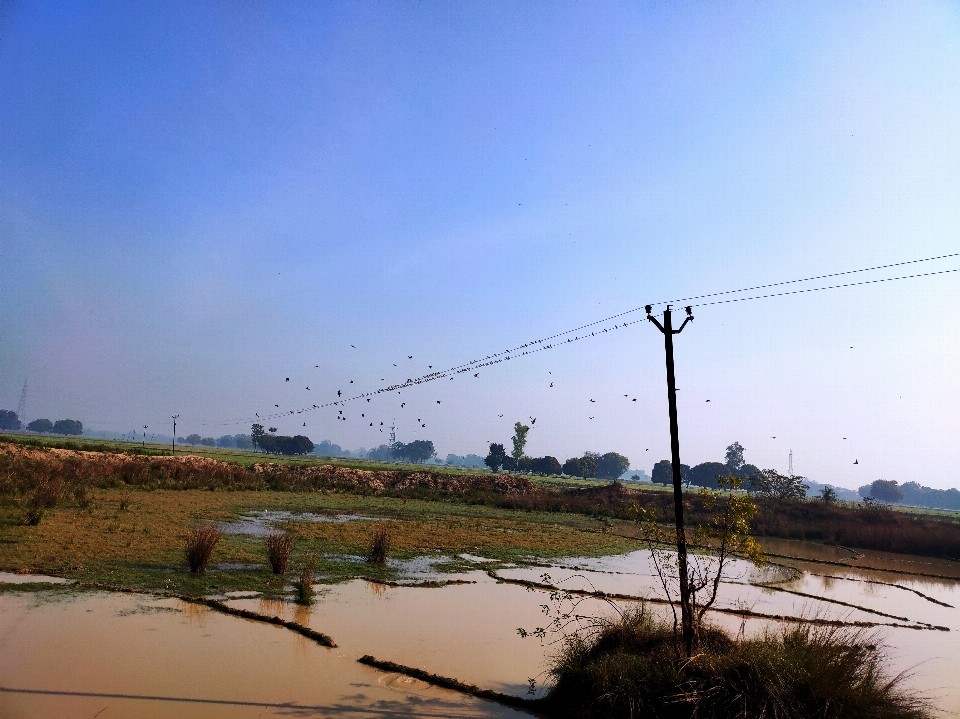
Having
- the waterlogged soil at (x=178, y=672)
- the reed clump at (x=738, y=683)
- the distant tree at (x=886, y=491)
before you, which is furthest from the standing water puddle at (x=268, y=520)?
the distant tree at (x=886, y=491)

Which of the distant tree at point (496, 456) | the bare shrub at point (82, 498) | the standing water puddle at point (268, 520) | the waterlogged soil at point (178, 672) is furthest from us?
the distant tree at point (496, 456)

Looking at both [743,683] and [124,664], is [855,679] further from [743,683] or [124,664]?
[124,664]

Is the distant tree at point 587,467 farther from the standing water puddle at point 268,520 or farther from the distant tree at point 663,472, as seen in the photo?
the standing water puddle at point 268,520

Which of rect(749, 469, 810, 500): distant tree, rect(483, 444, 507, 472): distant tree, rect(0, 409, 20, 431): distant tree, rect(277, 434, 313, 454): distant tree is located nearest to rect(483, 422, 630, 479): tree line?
rect(483, 444, 507, 472): distant tree

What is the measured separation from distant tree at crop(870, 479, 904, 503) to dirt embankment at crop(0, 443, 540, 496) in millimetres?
154330

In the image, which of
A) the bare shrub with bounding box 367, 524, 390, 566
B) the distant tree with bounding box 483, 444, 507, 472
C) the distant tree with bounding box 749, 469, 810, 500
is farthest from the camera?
the distant tree with bounding box 483, 444, 507, 472

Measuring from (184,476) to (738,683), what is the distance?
129 ft

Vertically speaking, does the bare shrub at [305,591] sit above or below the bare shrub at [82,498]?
below

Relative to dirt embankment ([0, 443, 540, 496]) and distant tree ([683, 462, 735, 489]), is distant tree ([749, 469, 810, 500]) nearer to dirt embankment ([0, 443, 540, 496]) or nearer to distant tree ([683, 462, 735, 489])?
dirt embankment ([0, 443, 540, 496])

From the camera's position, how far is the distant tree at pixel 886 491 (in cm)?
17062

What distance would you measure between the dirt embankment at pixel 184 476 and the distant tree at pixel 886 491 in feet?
506

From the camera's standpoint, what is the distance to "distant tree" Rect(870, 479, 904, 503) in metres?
171

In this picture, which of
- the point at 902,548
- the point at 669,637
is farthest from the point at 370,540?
the point at 902,548

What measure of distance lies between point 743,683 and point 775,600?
12533 millimetres
